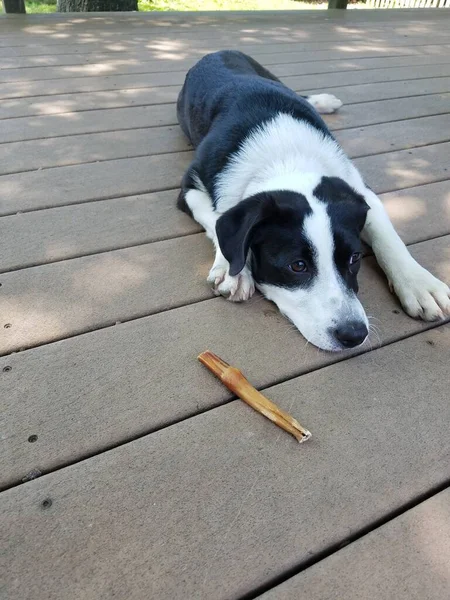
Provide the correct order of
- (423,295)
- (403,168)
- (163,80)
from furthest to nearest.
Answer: (163,80), (403,168), (423,295)

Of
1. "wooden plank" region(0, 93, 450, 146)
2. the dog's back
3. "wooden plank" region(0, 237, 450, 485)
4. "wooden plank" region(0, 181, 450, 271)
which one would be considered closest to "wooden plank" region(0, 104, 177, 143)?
"wooden plank" region(0, 93, 450, 146)

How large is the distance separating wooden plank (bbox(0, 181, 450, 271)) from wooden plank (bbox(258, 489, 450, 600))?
48.8 inches

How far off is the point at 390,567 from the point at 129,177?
1.94 metres

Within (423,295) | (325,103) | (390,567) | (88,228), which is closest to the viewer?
(390,567)

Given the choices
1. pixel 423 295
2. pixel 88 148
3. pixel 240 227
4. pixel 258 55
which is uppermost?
pixel 258 55

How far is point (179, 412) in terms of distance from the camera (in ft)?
4.54

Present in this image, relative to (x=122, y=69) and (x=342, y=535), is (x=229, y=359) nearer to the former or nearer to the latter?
(x=342, y=535)

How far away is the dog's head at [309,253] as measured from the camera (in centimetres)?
158

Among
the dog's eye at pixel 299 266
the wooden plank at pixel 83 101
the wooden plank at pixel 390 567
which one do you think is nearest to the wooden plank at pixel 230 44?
the wooden plank at pixel 83 101

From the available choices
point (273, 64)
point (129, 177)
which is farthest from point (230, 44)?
point (129, 177)

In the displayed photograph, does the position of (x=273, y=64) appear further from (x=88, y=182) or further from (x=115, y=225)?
(x=115, y=225)

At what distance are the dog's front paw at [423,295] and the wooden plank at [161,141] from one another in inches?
45.3

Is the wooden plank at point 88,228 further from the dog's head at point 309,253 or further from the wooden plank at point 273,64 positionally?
the wooden plank at point 273,64

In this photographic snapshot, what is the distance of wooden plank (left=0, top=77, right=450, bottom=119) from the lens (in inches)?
123
